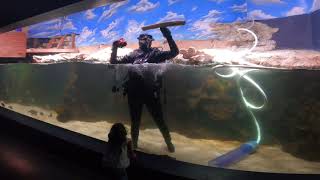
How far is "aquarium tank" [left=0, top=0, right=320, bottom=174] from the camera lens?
5.59 m

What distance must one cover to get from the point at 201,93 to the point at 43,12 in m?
6.22

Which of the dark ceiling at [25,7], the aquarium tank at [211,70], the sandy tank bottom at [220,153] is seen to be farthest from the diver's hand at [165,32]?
the sandy tank bottom at [220,153]

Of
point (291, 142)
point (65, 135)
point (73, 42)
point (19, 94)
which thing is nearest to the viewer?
point (65, 135)

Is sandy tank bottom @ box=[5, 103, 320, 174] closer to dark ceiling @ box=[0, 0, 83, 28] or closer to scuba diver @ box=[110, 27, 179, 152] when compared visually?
scuba diver @ box=[110, 27, 179, 152]

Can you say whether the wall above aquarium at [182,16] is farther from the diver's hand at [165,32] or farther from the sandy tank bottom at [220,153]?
the sandy tank bottom at [220,153]

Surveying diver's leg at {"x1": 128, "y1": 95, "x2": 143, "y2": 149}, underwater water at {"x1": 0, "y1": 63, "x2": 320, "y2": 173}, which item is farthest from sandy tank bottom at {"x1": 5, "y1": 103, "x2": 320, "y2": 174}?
diver's leg at {"x1": 128, "y1": 95, "x2": 143, "y2": 149}

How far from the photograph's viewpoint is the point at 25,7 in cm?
523

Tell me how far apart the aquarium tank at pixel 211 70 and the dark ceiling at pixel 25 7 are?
5.22 feet

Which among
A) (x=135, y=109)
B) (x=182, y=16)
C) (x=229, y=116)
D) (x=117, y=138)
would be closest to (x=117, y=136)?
(x=117, y=138)

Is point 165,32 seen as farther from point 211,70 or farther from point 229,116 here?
point 229,116

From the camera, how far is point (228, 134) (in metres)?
10.0

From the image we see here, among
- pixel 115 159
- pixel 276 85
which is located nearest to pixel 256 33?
pixel 115 159

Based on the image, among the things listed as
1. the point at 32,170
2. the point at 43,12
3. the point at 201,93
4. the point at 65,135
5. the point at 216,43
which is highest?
the point at 43,12

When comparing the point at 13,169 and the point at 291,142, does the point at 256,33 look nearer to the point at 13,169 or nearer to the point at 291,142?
the point at 291,142
